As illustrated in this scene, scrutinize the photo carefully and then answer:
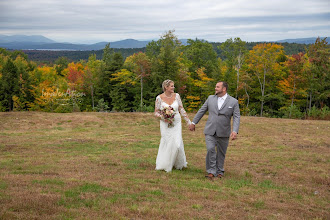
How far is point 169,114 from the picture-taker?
9031 mm

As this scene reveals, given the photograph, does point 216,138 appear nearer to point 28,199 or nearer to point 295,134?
point 28,199

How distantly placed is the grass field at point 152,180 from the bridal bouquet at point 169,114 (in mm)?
1502

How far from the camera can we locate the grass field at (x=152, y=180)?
5.31 m

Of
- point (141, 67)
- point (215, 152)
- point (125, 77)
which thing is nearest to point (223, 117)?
point (215, 152)

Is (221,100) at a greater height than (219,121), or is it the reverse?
(221,100)

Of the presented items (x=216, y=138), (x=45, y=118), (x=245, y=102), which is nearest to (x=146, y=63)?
(x=245, y=102)

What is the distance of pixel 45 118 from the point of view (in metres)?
22.6

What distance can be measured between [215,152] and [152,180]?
6.10 ft

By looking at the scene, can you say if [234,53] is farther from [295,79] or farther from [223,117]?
[223,117]

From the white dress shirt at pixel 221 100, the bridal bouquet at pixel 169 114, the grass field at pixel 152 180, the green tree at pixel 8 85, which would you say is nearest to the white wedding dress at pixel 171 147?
the bridal bouquet at pixel 169 114

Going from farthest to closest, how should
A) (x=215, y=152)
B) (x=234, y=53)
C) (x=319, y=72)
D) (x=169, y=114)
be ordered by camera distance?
(x=234, y=53)
(x=319, y=72)
(x=169, y=114)
(x=215, y=152)

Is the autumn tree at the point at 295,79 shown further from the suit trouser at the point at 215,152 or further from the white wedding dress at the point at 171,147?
the suit trouser at the point at 215,152

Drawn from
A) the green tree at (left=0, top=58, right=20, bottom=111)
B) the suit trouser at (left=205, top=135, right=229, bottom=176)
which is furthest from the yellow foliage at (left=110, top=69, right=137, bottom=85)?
the suit trouser at (left=205, top=135, right=229, bottom=176)

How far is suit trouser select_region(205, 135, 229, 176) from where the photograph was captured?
8234 mm
